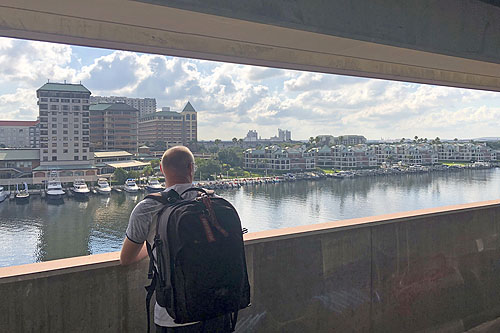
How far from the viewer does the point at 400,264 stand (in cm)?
294

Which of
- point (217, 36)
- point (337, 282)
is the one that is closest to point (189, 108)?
point (217, 36)

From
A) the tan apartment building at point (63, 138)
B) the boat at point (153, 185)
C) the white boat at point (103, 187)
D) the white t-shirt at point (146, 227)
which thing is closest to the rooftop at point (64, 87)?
the tan apartment building at point (63, 138)

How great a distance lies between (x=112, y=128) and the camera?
4895mm

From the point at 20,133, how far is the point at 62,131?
616mm

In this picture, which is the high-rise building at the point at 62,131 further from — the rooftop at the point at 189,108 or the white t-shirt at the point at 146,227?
the white t-shirt at the point at 146,227

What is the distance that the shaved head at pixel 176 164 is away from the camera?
1.56 meters

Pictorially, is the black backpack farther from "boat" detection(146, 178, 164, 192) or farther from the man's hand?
"boat" detection(146, 178, 164, 192)

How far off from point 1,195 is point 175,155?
3.03 meters

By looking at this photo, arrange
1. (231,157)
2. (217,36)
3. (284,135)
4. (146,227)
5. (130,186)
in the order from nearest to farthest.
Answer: (146,227)
(217,36)
(130,186)
(231,157)
(284,135)

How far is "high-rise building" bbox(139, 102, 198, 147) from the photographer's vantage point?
4.72 m

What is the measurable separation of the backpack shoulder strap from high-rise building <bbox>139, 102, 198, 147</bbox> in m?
3.07

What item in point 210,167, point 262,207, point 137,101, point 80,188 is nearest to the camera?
point 80,188

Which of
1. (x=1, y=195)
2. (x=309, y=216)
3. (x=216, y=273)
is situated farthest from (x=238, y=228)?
(x=309, y=216)

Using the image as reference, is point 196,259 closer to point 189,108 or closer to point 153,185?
point 153,185
